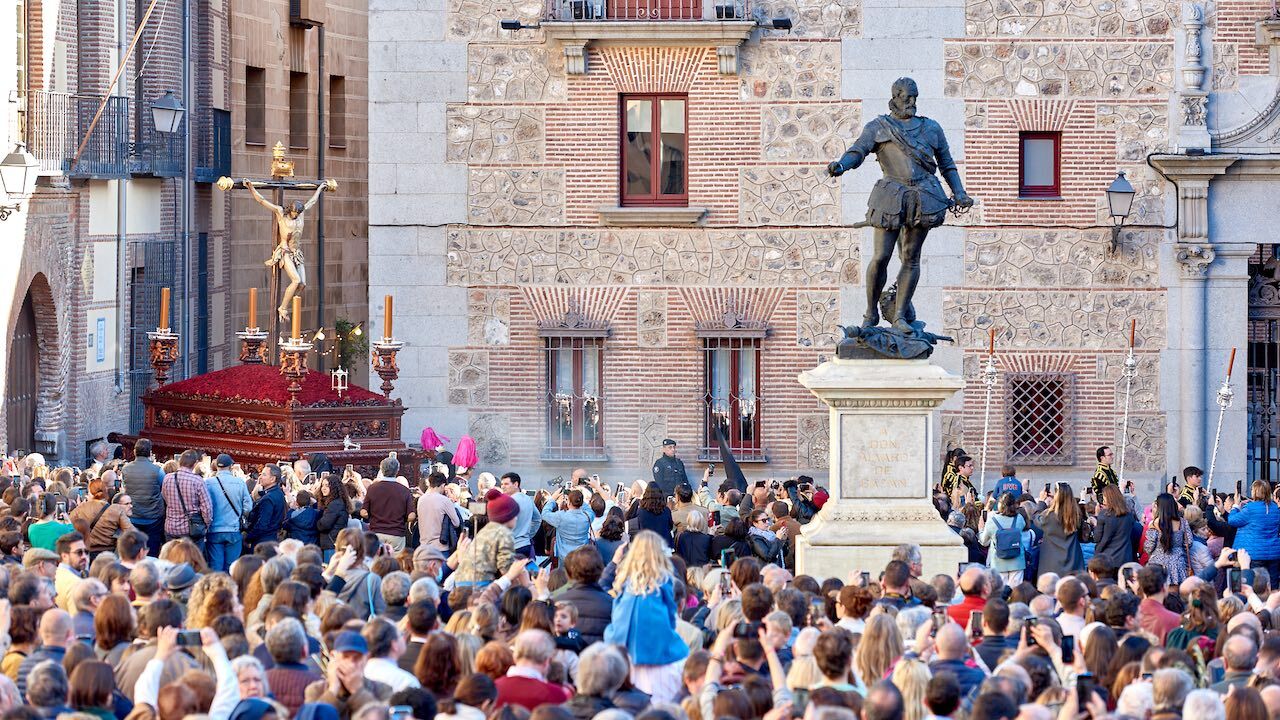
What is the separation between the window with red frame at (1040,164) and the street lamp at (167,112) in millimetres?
9828

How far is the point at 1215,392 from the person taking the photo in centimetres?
2677

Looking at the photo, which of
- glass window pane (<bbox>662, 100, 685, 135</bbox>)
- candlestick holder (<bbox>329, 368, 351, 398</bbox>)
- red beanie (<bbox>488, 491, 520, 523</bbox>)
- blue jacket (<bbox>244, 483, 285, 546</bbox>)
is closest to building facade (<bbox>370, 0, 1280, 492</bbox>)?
glass window pane (<bbox>662, 100, 685, 135</bbox>)

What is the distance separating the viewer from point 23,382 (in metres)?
26.3

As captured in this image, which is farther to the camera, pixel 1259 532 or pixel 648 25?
pixel 648 25

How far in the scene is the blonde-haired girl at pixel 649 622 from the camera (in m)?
11.8

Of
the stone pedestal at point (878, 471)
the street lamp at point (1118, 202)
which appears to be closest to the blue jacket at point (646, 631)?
the stone pedestal at point (878, 471)

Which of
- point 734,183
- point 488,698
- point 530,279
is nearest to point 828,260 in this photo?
point 734,183

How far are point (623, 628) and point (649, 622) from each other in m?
0.14

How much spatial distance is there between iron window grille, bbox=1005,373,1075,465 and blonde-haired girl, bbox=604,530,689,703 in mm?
15438

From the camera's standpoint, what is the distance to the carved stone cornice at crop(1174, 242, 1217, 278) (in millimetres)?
26609

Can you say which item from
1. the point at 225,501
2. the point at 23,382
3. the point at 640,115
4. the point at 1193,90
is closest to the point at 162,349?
the point at 23,382

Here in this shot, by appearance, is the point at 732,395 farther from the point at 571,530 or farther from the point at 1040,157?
the point at 571,530

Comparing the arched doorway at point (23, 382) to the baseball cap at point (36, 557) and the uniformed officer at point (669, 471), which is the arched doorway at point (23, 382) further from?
the baseball cap at point (36, 557)

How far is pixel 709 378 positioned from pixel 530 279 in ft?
7.79
